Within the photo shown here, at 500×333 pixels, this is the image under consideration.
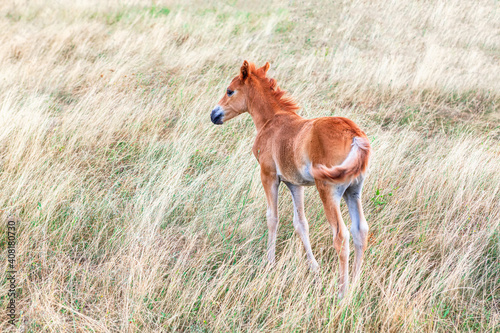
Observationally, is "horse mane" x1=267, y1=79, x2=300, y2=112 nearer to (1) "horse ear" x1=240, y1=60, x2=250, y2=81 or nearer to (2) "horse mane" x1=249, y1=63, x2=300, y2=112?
(2) "horse mane" x1=249, y1=63, x2=300, y2=112

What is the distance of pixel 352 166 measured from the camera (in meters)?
2.78

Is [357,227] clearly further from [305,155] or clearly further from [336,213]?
[305,155]

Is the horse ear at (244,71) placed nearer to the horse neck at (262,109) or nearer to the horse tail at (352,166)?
the horse neck at (262,109)

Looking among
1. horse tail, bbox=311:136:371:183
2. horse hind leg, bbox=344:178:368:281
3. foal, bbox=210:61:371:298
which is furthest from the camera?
horse hind leg, bbox=344:178:368:281

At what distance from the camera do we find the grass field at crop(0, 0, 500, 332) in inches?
117

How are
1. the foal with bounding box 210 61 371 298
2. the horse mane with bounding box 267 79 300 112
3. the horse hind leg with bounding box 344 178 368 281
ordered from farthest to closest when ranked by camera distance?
the horse mane with bounding box 267 79 300 112, the horse hind leg with bounding box 344 178 368 281, the foal with bounding box 210 61 371 298

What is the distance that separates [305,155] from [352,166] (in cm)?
46

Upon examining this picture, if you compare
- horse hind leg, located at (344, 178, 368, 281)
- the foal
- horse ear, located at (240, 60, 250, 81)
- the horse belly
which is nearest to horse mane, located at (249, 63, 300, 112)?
the foal

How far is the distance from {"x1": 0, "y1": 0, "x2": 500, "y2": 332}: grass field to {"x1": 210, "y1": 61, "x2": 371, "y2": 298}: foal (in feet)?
1.08

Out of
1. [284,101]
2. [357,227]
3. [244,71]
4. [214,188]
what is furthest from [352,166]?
[214,188]

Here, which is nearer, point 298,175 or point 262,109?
point 298,175

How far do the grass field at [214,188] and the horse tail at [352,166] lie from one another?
0.82 m

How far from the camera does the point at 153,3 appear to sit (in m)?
12.6

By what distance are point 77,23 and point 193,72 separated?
395 cm
